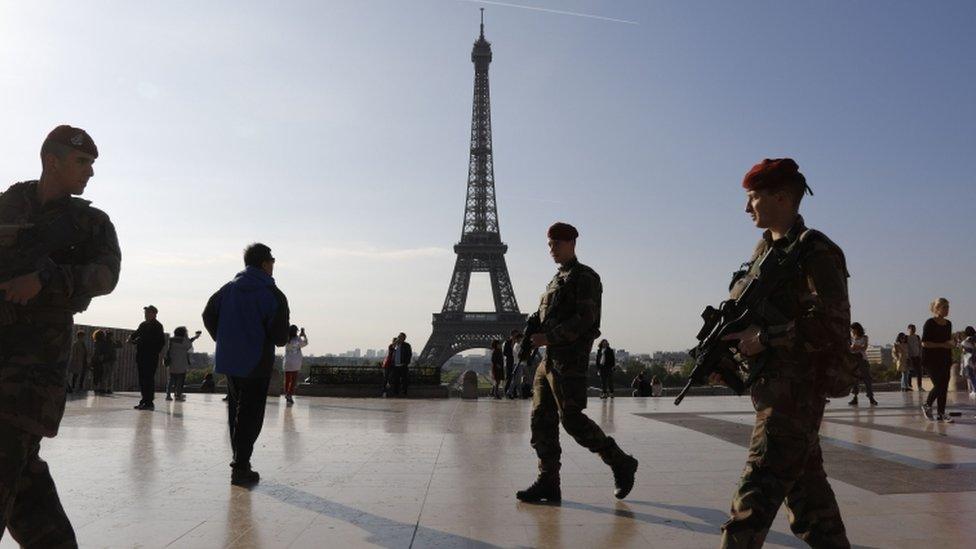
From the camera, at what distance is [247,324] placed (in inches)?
236

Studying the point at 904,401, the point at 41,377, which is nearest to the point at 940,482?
the point at 41,377

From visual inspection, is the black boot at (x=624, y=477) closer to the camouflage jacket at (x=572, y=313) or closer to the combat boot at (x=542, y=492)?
the combat boot at (x=542, y=492)

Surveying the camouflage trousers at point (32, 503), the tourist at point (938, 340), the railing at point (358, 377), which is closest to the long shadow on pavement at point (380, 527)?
the camouflage trousers at point (32, 503)

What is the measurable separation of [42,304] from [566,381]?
319 centimetres

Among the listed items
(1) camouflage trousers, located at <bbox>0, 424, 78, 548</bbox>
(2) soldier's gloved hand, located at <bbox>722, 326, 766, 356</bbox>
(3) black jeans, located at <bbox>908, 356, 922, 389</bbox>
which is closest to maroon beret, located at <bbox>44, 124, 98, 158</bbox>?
(1) camouflage trousers, located at <bbox>0, 424, 78, 548</bbox>

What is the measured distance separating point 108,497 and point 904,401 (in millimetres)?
15566

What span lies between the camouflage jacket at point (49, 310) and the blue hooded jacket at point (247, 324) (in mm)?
2983

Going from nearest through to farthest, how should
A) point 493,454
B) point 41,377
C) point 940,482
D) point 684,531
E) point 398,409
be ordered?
1. point 41,377
2. point 684,531
3. point 940,482
4. point 493,454
5. point 398,409

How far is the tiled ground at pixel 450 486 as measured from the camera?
4.22m

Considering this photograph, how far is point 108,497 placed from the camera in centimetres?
515

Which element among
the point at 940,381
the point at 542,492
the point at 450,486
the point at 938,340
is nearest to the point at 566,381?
the point at 542,492

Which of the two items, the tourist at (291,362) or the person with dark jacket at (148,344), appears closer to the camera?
the person with dark jacket at (148,344)

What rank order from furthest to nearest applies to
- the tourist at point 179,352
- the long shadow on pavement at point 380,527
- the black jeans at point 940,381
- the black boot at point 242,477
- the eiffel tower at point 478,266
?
the eiffel tower at point 478,266
the tourist at point 179,352
the black jeans at point 940,381
the black boot at point 242,477
the long shadow on pavement at point 380,527

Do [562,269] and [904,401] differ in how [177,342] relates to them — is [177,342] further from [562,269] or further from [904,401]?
[904,401]
